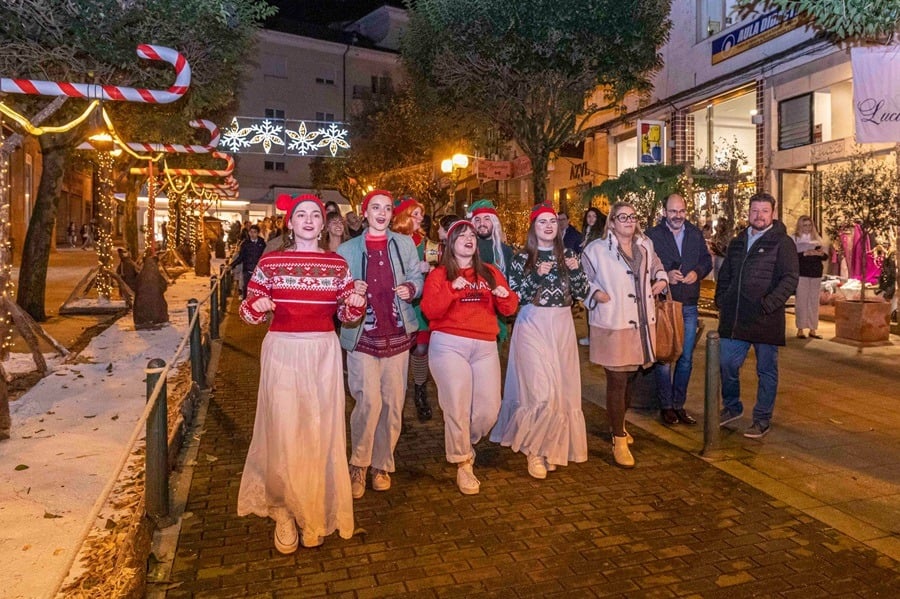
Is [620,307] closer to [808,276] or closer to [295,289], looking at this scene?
[295,289]

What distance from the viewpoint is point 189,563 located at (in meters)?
4.37

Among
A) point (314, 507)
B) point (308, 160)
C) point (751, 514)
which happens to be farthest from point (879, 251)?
point (308, 160)

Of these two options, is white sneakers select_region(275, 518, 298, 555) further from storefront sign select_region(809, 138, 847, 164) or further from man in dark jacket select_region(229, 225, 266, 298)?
storefront sign select_region(809, 138, 847, 164)

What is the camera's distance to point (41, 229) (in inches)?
543

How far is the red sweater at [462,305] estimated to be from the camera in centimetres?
530

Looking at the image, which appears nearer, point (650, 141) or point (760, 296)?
point (760, 296)

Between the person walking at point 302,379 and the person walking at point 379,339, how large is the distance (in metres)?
0.75

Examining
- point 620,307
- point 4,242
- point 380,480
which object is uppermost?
point 4,242

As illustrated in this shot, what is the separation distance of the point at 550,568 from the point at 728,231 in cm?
1294

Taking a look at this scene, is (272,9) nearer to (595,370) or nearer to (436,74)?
(436,74)

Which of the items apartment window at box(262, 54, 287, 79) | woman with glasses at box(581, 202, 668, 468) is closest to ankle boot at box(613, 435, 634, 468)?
woman with glasses at box(581, 202, 668, 468)

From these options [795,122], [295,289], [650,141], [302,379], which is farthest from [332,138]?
[302,379]

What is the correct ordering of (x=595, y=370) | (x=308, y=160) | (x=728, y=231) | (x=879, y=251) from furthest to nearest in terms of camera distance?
1. (x=308, y=160)
2. (x=728, y=231)
3. (x=879, y=251)
4. (x=595, y=370)

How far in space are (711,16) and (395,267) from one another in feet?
56.2
